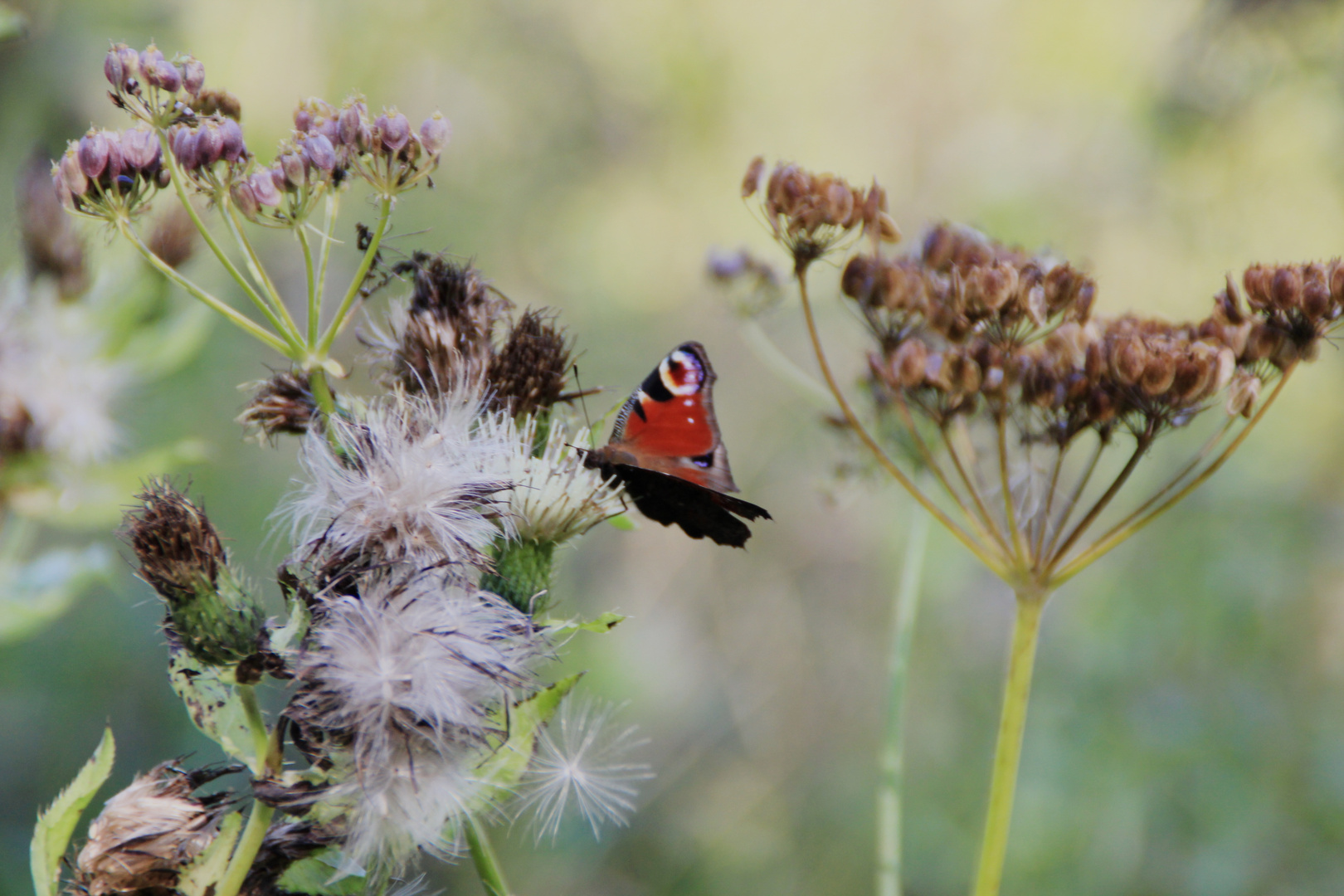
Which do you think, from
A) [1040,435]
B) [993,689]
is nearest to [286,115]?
[993,689]

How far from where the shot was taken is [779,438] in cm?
672

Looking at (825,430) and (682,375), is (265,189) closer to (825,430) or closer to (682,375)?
(682,375)

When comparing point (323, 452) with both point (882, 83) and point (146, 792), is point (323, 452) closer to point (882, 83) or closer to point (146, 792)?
point (146, 792)

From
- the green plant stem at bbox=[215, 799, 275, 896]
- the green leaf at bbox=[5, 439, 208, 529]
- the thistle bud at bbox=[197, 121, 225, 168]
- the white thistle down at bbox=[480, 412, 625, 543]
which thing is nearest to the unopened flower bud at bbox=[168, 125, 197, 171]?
the thistle bud at bbox=[197, 121, 225, 168]

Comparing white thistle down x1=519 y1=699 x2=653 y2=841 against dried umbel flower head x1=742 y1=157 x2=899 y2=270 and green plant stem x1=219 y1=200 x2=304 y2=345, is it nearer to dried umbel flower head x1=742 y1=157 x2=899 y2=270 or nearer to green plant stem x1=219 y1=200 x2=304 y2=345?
green plant stem x1=219 y1=200 x2=304 y2=345

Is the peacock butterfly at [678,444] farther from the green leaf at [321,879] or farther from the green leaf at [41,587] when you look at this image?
the green leaf at [41,587]

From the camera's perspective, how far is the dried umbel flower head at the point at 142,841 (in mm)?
1198

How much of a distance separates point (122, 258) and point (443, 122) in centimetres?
161

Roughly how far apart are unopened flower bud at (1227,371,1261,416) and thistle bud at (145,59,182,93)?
1717 mm

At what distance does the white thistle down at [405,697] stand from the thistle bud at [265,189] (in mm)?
562

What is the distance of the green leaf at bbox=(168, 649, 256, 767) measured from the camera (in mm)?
1292

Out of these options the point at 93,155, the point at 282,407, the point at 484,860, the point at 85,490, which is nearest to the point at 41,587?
the point at 85,490

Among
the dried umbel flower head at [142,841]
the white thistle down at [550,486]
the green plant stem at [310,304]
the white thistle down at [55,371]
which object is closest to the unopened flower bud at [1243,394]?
the white thistle down at [550,486]

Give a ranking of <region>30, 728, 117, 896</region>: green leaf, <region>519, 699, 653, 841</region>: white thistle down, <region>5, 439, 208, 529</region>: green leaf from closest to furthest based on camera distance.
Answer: <region>30, 728, 117, 896</region>: green leaf → <region>519, 699, 653, 841</region>: white thistle down → <region>5, 439, 208, 529</region>: green leaf
